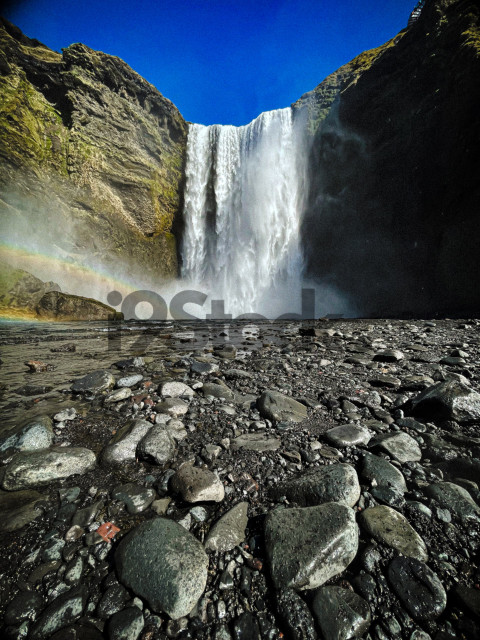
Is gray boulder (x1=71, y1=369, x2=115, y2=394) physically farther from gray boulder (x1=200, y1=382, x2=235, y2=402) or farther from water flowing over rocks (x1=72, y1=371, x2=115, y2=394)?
gray boulder (x1=200, y1=382, x2=235, y2=402)

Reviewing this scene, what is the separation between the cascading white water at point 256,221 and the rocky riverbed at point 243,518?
74.6ft

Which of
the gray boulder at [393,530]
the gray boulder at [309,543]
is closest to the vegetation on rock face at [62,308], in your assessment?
the gray boulder at [309,543]

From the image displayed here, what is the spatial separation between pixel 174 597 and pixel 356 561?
835mm

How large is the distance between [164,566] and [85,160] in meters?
33.6

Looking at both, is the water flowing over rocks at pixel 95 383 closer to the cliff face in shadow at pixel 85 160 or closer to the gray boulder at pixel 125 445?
the gray boulder at pixel 125 445

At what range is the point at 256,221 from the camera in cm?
2647

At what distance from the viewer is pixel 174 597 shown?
101 centimetres

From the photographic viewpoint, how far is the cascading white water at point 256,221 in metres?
25.9

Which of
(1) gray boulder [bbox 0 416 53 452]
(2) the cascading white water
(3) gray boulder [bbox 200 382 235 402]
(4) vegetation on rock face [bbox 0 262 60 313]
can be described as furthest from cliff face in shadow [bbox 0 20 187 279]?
(3) gray boulder [bbox 200 382 235 402]

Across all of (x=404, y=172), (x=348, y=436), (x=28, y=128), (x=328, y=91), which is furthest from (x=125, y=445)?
(x=328, y=91)

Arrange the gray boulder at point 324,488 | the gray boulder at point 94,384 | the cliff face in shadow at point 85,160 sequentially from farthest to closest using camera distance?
the cliff face in shadow at point 85,160, the gray boulder at point 94,384, the gray boulder at point 324,488

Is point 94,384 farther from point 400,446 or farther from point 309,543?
point 400,446

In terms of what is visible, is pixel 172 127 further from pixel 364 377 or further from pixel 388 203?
pixel 364 377

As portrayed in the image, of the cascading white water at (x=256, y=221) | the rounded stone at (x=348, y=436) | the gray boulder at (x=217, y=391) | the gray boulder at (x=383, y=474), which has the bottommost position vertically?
the gray boulder at (x=383, y=474)
